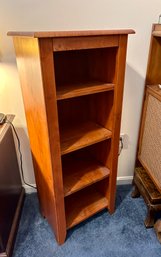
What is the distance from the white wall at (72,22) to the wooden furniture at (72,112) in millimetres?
195

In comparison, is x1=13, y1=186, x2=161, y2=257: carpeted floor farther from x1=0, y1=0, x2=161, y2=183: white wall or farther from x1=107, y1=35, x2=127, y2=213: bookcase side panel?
x1=0, y1=0, x2=161, y2=183: white wall

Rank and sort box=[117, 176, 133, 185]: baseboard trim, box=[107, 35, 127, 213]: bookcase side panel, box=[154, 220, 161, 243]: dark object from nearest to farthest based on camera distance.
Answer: box=[107, 35, 127, 213]: bookcase side panel, box=[154, 220, 161, 243]: dark object, box=[117, 176, 133, 185]: baseboard trim

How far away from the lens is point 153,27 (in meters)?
1.26

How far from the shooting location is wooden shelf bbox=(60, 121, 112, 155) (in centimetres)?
111

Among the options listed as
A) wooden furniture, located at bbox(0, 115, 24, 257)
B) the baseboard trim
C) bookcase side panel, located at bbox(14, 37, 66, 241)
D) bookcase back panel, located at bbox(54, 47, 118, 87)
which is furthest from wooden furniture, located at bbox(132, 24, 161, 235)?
wooden furniture, located at bbox(0, 115, 24, 257)

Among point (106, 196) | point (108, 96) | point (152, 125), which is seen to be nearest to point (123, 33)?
point (108, 96)

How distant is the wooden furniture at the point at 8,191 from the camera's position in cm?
117

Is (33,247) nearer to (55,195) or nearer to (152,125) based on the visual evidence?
(55,195)

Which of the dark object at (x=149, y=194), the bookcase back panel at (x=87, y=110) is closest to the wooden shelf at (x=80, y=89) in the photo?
the bookcase back panel at (x=87, y=110)

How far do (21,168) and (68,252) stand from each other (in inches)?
27.3

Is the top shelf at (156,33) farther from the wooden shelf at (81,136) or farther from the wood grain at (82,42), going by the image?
the wooden shelf at (81,136)

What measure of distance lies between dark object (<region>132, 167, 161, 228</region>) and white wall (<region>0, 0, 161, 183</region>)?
63 centimetres

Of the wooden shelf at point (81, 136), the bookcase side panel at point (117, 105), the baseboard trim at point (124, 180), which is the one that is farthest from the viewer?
the baseboard trim at point (124, 180)

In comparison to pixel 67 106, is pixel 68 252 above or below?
below
